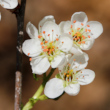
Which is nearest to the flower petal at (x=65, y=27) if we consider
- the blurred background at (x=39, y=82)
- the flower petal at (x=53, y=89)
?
the flower petal at (x=53, y=89)

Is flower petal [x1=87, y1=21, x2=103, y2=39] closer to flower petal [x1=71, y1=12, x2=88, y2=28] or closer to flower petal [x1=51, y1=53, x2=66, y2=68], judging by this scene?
flower petal [x1=71, y1=12, x2=88, y2=28]

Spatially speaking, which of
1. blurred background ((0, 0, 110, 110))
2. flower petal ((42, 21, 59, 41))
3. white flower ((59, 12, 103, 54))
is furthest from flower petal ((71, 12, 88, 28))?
blurred background ((0, 0, 110, 110))

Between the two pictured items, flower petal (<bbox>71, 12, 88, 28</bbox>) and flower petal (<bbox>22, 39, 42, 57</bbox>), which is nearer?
flower petal (<bbox>22, 39, 42, 57</bbox>)

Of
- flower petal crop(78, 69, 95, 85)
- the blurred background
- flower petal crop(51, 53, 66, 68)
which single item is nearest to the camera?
flower petal crop(51, 53, 66, 68)

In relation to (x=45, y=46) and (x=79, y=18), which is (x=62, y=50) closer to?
(x=45, y=46)

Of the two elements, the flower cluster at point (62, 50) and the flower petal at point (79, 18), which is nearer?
the flower cluster at point (62, 50)

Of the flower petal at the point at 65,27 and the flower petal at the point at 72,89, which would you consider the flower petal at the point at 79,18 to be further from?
the flower petal at the point at 72,89

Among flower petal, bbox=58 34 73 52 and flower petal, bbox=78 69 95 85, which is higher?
flower petal, bbox=58 34 73 52

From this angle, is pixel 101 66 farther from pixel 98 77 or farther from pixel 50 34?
pixel 50 34
